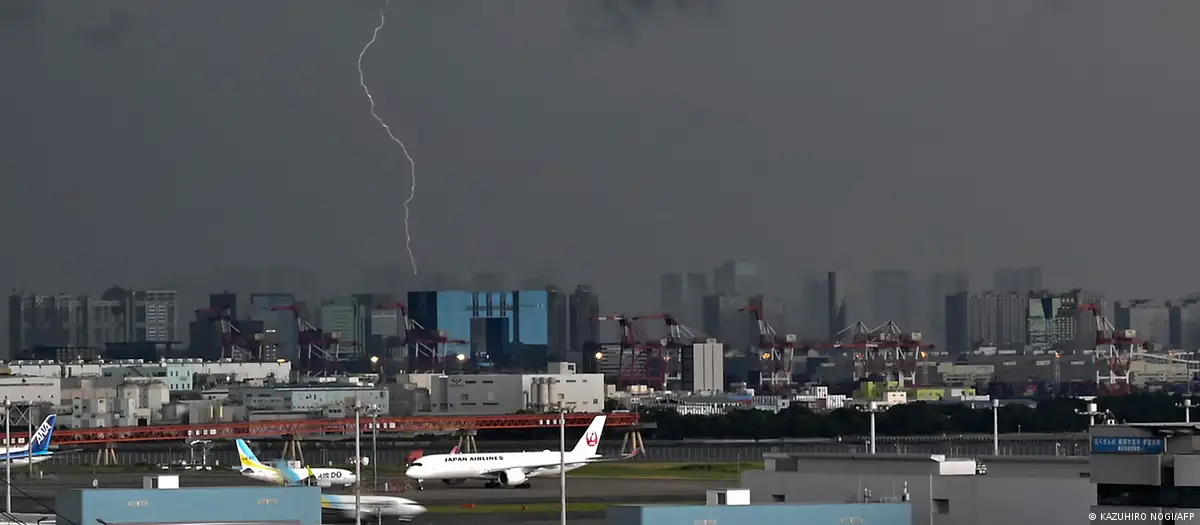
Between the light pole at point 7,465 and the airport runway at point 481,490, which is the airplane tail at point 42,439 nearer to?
the airport runway at point 481,490

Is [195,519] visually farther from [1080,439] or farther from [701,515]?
[1080,439]

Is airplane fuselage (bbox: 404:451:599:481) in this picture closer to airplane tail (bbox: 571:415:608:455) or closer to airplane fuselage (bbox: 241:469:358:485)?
airplane fuselage (bbox: 241:469:358:485)

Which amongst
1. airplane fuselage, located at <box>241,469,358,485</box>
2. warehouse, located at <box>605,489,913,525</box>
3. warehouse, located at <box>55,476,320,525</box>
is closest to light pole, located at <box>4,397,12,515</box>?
warehouse, located at <box>55,476,320,525</box>

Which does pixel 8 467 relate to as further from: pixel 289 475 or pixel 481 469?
pixel 481 469

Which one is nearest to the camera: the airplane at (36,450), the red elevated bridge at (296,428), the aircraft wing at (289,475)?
the aircraft wing at (289,475)

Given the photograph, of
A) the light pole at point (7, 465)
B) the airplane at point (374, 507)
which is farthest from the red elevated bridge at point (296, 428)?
the light pole at point (7, 465)
